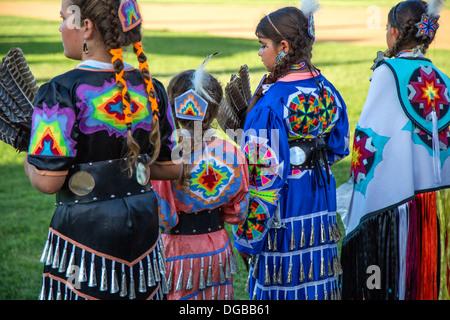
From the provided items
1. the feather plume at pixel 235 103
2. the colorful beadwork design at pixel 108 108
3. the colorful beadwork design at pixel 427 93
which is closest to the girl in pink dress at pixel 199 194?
the feather plume at pixel 235 103

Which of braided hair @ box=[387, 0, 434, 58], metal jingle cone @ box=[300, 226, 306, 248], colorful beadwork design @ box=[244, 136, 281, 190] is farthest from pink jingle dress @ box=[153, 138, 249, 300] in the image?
braided hair @ box=[387, 0, 434, 58]

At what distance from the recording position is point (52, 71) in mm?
13719

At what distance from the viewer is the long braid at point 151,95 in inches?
85.3

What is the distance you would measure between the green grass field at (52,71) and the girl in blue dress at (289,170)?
3.51 ft

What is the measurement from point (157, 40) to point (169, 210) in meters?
17.3

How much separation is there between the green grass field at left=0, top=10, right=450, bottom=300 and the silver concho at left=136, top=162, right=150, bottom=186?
2016mm

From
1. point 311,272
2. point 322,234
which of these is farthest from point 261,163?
point 311,272

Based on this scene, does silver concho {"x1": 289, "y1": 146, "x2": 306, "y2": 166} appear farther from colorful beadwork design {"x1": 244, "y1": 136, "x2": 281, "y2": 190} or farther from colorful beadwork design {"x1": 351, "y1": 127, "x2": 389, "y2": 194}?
colorful beadwork design {"x1": 351, "y1": 127, "x2": 389, "y2": 194}

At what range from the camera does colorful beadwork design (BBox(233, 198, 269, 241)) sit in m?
2.92

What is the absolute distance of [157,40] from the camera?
19297mm

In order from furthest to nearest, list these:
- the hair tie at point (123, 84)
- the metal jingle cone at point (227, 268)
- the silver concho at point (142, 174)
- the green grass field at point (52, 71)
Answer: the green grass field at point (52, 71) → the metal jingle cone at point (227, 268) → the silver concho at point (142, 174) → the hair tie at point (123, 84)

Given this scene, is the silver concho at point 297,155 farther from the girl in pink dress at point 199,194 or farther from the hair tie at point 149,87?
the hair tie at point 149,87
